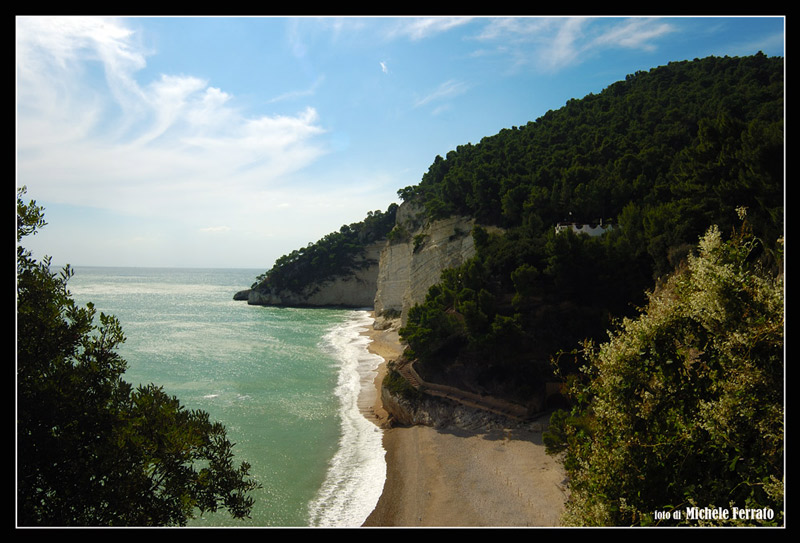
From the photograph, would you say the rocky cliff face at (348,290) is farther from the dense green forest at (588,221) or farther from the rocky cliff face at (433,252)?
the dense green forest at (588,221)

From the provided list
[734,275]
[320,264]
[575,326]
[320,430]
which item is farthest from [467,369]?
[320,264]

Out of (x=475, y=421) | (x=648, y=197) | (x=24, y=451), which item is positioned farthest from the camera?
(x=648, y=197)

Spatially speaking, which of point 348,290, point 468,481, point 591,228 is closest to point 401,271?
point 591,228

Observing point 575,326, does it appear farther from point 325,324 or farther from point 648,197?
point 325,324

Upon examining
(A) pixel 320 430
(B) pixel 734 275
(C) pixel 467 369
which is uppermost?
(B) pixel 734 275

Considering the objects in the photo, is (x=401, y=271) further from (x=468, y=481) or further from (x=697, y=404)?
(x=697, y=404)

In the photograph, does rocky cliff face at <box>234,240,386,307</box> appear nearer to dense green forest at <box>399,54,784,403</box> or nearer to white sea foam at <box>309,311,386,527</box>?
dense green forest at <box>399,54,784,403</box>

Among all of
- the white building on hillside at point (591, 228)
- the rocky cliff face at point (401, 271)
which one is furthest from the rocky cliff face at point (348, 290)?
the white building on hillside at point (591, 228)
